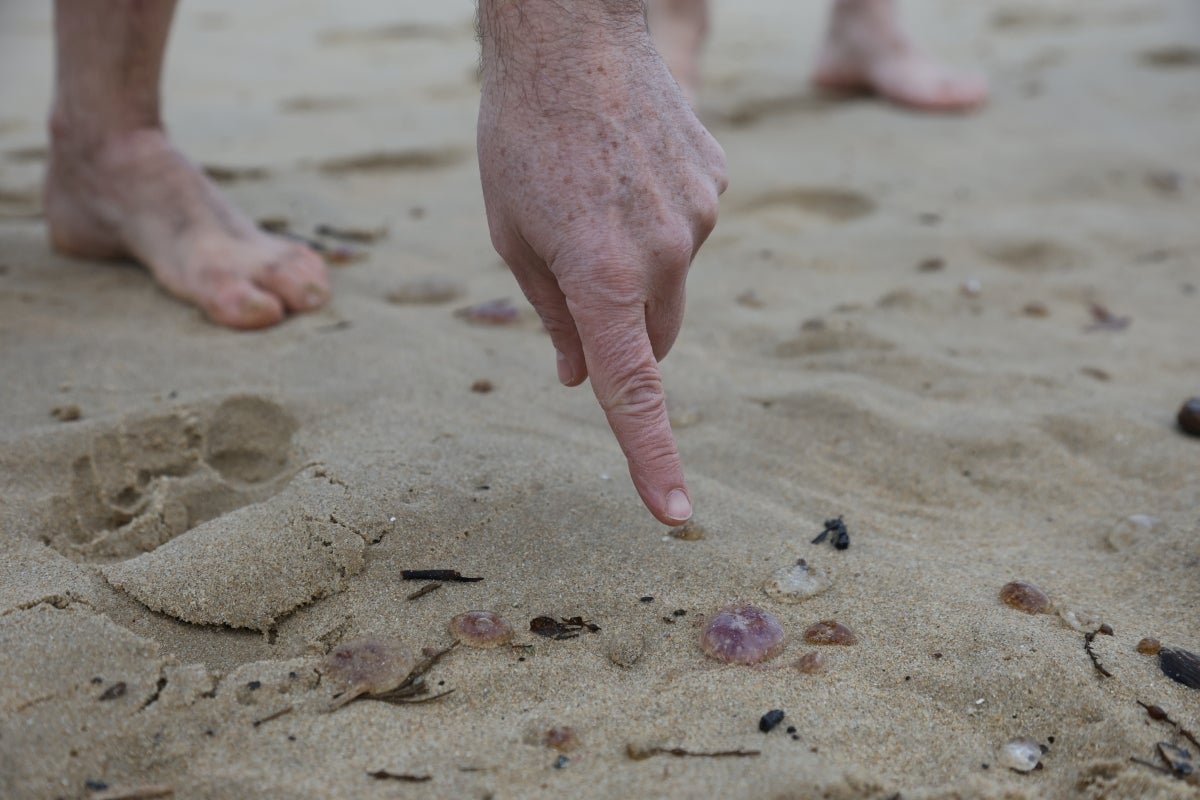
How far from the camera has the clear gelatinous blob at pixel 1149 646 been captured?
4.77 ft

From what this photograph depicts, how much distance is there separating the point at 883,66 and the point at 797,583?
11.5 ft

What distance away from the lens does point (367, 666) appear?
4.51 feet

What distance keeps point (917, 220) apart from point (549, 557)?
2.17 meters

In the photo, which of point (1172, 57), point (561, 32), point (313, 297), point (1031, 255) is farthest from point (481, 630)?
point (1172, 57)

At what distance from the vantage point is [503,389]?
2.17 metres

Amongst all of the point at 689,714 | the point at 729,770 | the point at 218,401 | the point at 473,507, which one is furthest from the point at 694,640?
the point at 218,401

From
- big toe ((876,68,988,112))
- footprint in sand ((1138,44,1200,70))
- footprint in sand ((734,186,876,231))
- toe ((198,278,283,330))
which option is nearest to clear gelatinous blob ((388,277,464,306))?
toe ((198,278,283,330))

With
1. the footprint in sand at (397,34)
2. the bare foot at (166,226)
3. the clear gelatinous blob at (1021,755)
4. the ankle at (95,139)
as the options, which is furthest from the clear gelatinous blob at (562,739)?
the footprint in sand at (397,34)

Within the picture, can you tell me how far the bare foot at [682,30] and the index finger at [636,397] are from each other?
10.2 feet

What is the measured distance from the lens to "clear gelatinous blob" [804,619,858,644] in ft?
4.78

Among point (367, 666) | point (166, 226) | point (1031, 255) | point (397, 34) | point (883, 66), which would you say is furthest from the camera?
point (397, 34)

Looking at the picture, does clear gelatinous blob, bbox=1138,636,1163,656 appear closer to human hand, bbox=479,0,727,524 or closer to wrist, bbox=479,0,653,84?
human hand, bbox=479,0,727,524

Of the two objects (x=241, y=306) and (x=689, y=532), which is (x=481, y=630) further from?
(x=241, y=306)

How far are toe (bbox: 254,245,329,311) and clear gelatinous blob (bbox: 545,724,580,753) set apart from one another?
1.55 m
